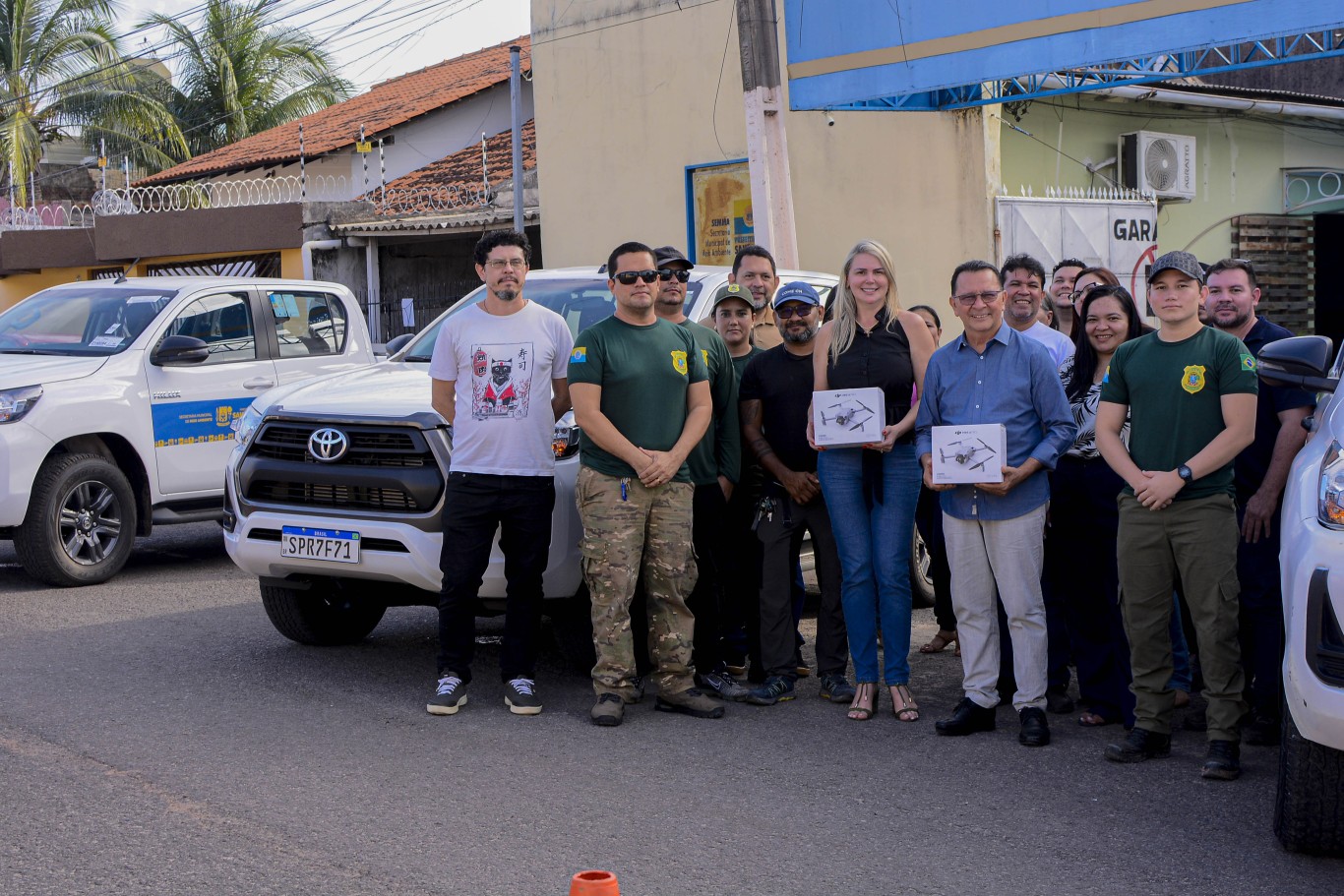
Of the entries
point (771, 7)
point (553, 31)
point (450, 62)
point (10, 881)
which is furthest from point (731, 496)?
point (450, 62)

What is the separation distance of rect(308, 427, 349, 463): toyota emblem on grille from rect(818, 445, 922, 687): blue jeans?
2.16 m

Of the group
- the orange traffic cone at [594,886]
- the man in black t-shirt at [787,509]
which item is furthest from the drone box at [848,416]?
the orange traffic cone at [594,886]

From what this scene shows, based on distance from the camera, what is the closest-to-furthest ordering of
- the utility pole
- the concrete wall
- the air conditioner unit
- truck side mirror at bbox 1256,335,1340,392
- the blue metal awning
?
truck side mirror at bbox 1256,335,1340,392 < the blue metal awning < the utility pole < the concrete wall < the air conditioner unit

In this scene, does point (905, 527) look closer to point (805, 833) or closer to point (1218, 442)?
point (1218, 442)

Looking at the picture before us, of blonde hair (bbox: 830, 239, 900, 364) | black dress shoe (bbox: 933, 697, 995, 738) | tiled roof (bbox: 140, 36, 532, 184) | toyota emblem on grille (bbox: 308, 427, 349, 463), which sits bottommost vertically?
black dress shoe (bbox: 933, 697, 995, 738)

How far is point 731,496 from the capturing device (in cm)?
675

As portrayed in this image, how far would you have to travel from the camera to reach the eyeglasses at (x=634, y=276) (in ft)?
20.1

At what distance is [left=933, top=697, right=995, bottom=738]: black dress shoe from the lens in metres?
5.93

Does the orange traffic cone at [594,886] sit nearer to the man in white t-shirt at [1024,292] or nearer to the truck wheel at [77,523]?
the man in white t-shirt at [1024,292]

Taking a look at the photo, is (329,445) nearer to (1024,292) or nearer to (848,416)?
(848,416)

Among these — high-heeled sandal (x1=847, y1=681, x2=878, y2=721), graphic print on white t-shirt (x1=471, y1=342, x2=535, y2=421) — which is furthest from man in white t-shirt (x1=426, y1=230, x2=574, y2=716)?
high-heeled sandal (x1=847, y1=681, x2=878, y2=721)

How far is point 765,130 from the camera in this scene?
36.2ft

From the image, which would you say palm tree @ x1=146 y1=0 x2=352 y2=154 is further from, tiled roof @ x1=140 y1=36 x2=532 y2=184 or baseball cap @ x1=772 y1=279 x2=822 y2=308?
baseball cap @ x1=772 y1=279 x2=822 y2=308

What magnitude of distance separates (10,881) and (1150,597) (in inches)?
156
